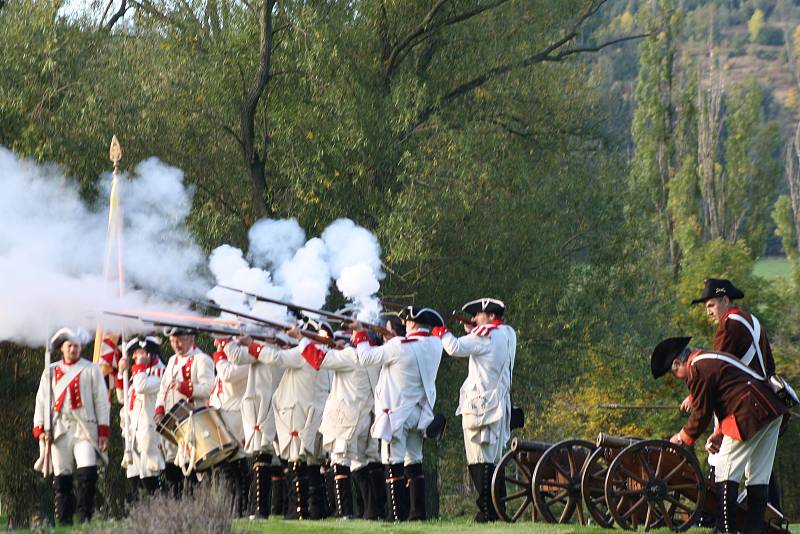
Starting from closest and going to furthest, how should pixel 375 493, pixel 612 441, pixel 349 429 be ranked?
1. pixel 612 441
2. pixel 349 429
3. pixel 375 493

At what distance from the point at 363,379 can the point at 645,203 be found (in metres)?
11.5

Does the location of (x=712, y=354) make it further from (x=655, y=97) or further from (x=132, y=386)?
(x=655, y=97)

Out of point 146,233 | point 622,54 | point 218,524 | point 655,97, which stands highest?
point 622,54

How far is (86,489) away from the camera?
48.7 ft

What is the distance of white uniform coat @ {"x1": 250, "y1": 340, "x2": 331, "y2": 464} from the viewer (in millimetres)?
15188

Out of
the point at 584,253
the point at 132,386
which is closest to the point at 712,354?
the point at 132,386

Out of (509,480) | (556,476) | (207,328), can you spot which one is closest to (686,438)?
(556,476)

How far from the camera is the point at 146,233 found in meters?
19.3

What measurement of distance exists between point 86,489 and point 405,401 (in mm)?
3375

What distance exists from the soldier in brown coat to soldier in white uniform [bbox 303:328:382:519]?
13.6ft

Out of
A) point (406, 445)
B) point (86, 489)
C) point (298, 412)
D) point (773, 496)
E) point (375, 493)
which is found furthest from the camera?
point (298, 412)

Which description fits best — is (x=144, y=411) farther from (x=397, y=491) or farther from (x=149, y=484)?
(x=397, y=491)

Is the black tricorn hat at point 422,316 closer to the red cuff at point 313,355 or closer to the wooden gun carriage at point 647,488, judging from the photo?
the red cuff at point 313,355

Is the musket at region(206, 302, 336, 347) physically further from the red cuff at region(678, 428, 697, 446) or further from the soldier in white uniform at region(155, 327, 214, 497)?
the red cuff at region(678, 428, 697, 446)
